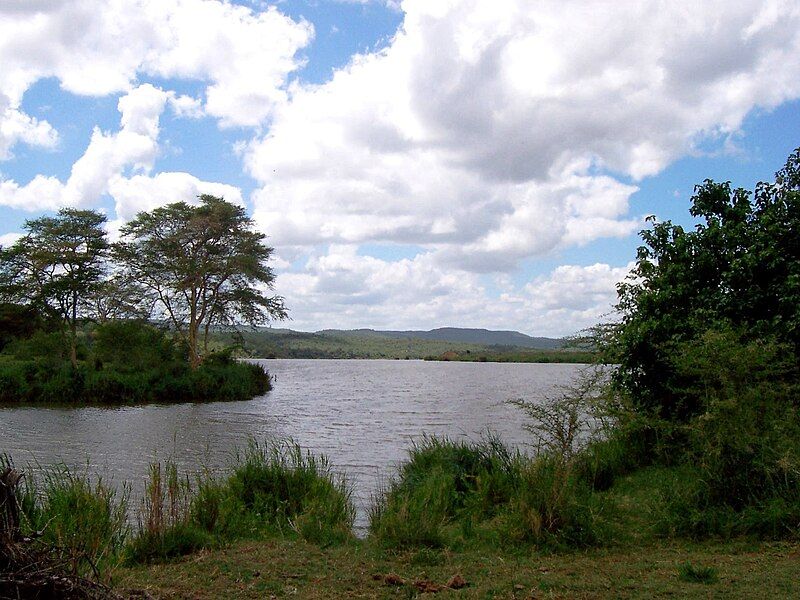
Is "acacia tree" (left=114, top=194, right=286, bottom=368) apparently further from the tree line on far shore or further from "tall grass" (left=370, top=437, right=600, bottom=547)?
"tall grass" (left=370, top=437, right=600, bottom=547)

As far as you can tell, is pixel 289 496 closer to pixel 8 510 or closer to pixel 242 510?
pixel 242 510

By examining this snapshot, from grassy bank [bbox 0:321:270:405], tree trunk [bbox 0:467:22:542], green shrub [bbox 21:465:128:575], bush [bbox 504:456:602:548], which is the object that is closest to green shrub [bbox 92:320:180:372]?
grassy bank [bbox 0:321:270:405]

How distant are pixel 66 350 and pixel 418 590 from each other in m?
35.4

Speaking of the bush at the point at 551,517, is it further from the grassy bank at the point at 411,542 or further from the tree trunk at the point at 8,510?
the tree trunk at the point at 8,510

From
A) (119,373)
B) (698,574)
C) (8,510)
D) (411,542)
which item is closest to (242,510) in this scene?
(411,542)

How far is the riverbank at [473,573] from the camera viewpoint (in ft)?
18.1

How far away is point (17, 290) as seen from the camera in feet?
114

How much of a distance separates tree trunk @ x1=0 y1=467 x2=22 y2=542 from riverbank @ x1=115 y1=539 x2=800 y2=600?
1478mm

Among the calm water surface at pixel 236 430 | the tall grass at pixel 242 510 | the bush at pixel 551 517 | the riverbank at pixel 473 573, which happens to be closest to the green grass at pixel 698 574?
the riverbank at pixel 473 573

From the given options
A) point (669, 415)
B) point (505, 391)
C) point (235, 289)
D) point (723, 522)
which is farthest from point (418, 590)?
point (505, 391)

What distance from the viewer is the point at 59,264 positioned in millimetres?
35219

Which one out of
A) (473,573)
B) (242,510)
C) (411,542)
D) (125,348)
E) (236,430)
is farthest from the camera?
(125,348)

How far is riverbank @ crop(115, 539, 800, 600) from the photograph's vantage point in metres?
5.52

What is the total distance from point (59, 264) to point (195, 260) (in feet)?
22.9
